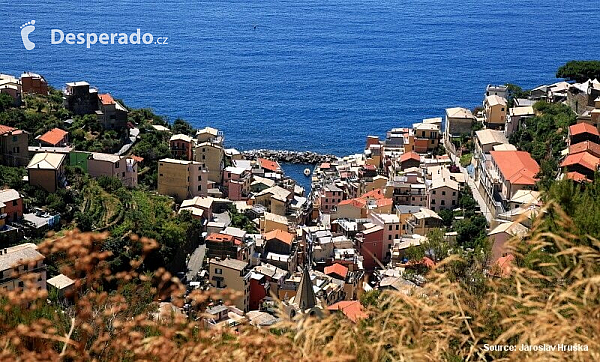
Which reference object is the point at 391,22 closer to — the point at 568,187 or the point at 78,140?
the point at 78,140

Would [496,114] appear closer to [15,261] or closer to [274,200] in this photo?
[274,200]

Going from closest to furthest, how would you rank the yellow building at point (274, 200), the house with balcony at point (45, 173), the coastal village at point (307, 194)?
the coastal village at point (307, 194)
the house with balcony at point (45, 173)
the yellow building at point (274, 200)

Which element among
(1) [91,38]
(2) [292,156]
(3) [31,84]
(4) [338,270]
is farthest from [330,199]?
(1) [91,38]

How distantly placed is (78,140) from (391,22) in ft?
129

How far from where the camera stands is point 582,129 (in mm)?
16234

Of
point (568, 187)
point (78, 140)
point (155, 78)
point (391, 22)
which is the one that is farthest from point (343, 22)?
point (568, 187)

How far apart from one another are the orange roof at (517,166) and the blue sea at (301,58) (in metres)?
9.98

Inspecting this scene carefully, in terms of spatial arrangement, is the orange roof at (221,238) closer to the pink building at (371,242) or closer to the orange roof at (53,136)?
the pink building at (371,242)

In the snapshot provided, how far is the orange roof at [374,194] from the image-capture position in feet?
62.3

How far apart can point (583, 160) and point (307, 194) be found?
8.80 m

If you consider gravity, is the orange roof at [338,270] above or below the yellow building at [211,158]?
below

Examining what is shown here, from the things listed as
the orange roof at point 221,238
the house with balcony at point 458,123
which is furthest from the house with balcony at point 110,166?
the house with balcony at point 458,123

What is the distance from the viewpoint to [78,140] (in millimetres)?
18562

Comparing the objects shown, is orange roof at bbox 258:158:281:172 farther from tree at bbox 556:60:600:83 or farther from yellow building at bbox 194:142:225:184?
tree at bbox 556:60:600:83
